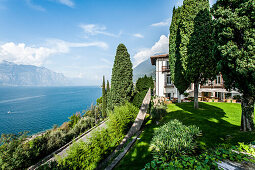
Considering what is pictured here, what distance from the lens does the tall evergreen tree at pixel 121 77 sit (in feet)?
63.8

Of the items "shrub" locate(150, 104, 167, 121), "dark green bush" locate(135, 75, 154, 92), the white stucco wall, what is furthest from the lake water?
"shrub" locate(150, 104, 167, 121)

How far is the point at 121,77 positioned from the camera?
1955 cm

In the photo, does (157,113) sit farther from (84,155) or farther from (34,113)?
(34,113)

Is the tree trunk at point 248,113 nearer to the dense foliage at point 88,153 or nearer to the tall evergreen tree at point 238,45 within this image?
the tall evergreen tree at point 238,45

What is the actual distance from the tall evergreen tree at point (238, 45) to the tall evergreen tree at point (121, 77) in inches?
568

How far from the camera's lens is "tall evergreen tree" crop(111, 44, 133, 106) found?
19439mm

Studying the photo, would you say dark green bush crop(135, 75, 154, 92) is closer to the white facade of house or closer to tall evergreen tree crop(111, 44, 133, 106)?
the white facade of house

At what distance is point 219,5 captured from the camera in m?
5.94

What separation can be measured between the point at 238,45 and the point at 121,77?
15.4 meters

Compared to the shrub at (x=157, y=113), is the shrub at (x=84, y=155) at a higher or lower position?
lower

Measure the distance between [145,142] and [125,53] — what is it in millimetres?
15795

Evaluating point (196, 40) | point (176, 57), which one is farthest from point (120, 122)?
point (176, 57)

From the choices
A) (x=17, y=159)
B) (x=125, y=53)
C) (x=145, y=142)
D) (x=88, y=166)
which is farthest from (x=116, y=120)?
(x=125, y=53)

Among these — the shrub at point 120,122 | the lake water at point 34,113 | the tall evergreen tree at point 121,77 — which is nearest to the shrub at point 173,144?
the shrub at point 120,122
